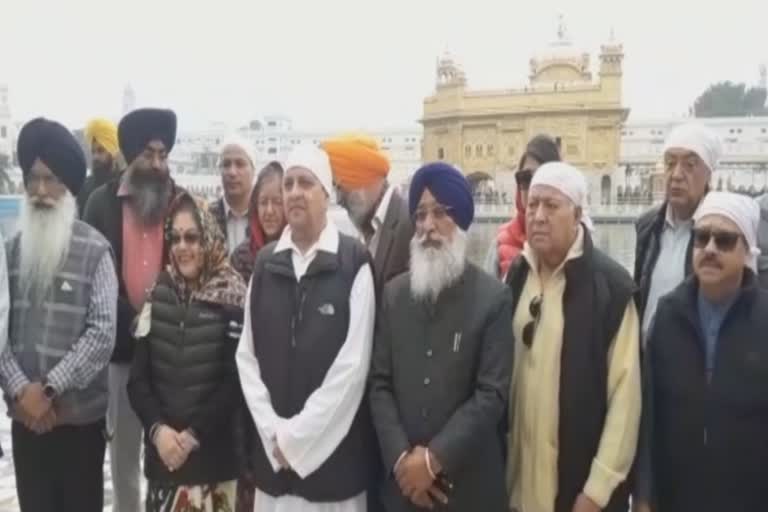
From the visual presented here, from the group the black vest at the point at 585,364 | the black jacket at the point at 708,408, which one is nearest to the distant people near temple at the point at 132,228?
the black vest at the point at 585,364

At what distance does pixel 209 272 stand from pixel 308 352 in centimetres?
41

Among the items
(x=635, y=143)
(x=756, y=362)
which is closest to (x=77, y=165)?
(x=756, y=362)

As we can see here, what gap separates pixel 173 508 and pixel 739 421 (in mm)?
Answer: 1472

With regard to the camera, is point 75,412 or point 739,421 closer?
point 739,421

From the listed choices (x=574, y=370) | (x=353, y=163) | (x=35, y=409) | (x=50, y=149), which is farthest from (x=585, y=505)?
(x=50, y=149)

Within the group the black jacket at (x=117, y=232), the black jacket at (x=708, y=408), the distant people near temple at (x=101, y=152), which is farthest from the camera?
the distant people near temple at (x=101, y=152)

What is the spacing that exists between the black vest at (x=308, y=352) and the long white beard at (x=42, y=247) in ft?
2.07

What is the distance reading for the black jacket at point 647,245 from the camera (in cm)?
250

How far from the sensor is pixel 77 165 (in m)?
2.47

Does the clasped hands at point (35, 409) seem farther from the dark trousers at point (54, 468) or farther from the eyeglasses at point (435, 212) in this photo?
the eyeglasses at point (435, 212)

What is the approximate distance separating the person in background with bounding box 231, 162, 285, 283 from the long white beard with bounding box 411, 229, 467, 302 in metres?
0.76

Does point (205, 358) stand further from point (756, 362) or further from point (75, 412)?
point (756, 362)

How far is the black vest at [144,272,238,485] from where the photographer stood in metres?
2.26

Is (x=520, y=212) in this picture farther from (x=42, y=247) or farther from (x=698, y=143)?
(x=42, y=247)
